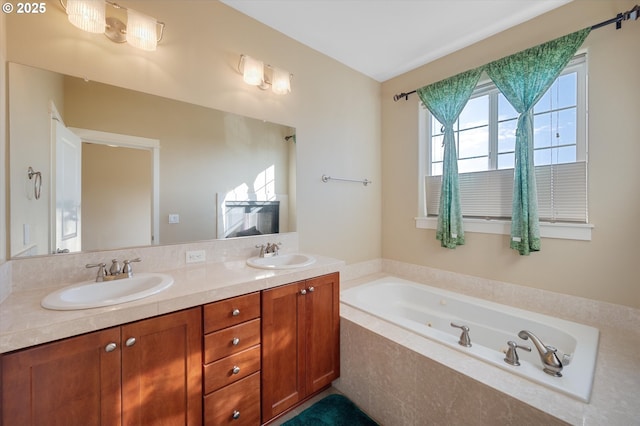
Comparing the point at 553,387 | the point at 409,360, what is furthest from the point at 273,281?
the point at 553,387

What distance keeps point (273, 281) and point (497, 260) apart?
1921 mm

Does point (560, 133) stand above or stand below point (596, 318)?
above

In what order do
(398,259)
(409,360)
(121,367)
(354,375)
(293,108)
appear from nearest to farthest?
1. (121,367)
2. (409,360)
3. (354,375)
4. (293,108)
5. (398,259)

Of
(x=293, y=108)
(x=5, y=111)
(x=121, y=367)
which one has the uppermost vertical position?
(x=293, y=108)

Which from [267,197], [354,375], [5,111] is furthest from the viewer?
[267,197]

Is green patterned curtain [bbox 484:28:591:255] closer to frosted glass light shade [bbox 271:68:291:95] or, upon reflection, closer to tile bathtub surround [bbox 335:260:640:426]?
Result: tile bathtub surround [bbox 335:260:640:426]

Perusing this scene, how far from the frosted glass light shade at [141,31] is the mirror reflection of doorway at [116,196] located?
601mm

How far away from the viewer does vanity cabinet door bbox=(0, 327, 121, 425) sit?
2.78 feet

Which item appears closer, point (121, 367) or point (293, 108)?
point (121, 367)

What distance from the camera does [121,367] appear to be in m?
1.03

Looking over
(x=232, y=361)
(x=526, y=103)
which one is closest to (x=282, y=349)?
(x=232, y=361)

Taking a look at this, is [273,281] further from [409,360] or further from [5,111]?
[5,111]

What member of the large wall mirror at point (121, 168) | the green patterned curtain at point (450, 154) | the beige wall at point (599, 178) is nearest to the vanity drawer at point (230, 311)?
the large wall mirror at point (121, 168)

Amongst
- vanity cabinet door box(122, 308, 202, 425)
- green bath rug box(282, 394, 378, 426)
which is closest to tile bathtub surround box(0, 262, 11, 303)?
vanity cabinet door box(122, 308, 202, 425)
